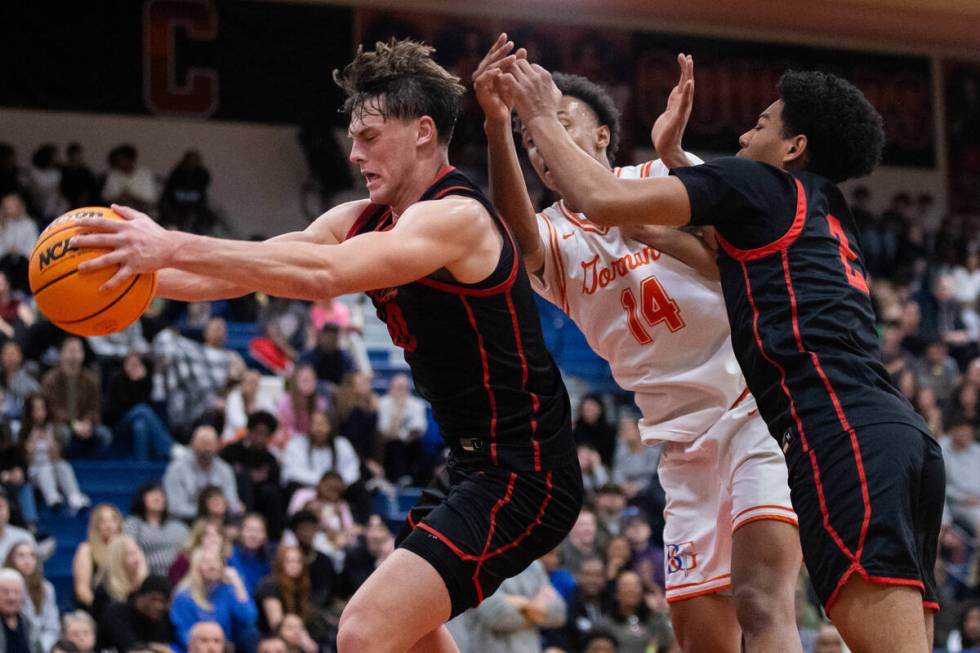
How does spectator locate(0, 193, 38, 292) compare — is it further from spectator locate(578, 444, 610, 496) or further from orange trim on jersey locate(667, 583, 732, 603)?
orange trim on jersey locate(667, 583, 732, 603)

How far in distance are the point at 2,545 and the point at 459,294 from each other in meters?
7.02

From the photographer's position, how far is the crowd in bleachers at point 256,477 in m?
10.8

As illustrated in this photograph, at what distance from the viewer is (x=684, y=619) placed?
19.0ft

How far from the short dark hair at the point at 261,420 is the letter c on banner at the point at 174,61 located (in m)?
7.90

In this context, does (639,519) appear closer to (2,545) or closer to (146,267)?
(2,545)

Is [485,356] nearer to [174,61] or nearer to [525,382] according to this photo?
[525,382]

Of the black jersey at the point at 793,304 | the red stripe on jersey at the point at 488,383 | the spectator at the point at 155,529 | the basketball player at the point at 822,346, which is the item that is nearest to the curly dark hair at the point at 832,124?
the basketball player at the point at 822,346

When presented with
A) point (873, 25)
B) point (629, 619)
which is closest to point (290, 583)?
point (629, 619)

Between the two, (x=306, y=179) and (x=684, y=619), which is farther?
(x=306, y=179)

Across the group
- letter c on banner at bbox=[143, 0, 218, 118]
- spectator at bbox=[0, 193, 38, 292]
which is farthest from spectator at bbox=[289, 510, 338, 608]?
letter c on banner at bbox=[143, 0, 218, 118]

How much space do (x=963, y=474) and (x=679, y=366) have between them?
1082 cm

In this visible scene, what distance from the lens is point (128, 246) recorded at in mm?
4113

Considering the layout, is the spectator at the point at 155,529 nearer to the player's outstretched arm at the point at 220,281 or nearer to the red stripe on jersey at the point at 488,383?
the player's outstretched arm at the point at 220,281

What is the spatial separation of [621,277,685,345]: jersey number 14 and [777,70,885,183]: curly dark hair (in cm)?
98
